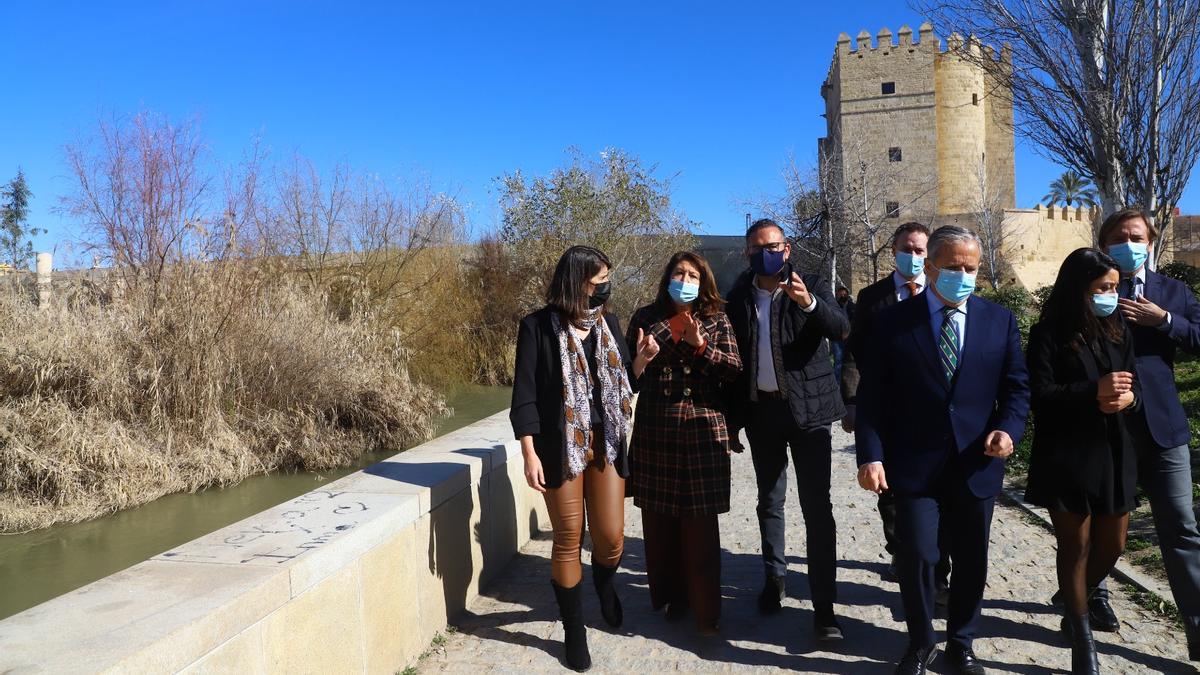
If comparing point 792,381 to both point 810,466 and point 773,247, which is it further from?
point 773,247

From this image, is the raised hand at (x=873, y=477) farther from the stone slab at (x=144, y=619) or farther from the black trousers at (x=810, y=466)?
the stone slab at (x=144, y=619)

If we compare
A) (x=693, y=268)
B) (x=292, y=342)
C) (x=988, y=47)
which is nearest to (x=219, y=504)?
(x=292, y=342)

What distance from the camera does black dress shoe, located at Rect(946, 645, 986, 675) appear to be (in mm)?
3086

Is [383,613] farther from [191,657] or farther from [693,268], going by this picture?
[693,268]

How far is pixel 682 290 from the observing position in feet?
11.5

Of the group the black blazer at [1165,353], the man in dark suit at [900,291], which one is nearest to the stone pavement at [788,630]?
the man in dark suit at [900,291]

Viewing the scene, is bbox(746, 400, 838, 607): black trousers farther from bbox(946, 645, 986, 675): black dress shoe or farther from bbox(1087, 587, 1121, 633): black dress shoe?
bbox(1087, 587, 1121, 633): black dress shoe

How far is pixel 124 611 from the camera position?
211 centimetres

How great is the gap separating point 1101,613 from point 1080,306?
4.61 feet

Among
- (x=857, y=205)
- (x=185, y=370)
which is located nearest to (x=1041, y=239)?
(x=857, y=205)

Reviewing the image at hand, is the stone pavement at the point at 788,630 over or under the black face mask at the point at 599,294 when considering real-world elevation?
under

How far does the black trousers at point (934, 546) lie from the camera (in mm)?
3010

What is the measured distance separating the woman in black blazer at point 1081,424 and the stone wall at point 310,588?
2470 millimetres

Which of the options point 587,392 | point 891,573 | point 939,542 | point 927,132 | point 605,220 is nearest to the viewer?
point 587,392
